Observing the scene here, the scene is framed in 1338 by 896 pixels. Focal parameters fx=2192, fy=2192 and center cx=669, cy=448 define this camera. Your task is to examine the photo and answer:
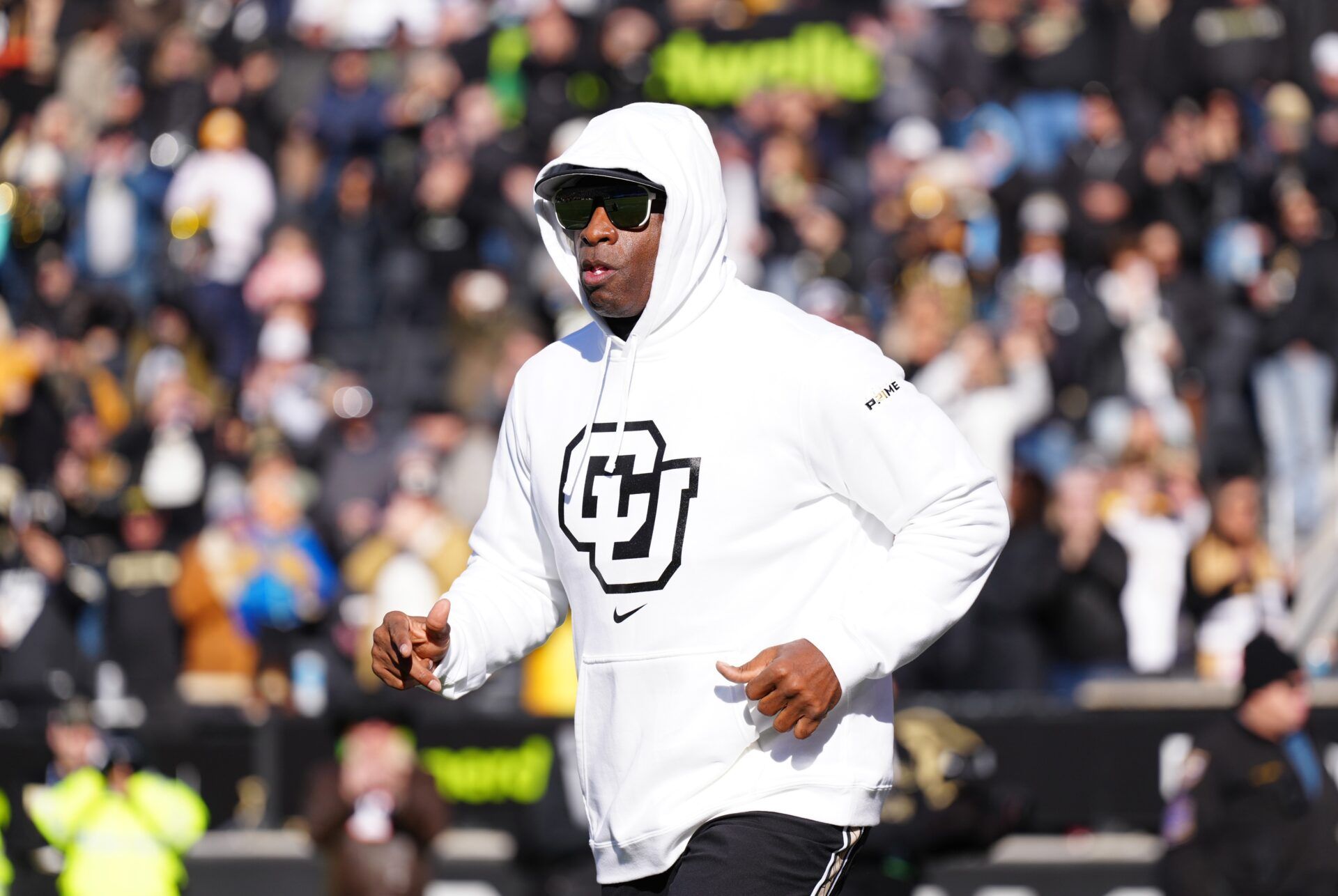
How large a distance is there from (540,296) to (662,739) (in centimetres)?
981

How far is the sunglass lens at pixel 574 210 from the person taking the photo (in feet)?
15.3

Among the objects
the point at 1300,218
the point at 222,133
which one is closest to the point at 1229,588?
the point at 1300,218

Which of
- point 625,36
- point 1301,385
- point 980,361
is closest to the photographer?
point 980,361

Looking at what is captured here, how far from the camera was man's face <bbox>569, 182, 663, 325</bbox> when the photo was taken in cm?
461

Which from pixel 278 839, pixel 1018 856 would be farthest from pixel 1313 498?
pixel 278 839

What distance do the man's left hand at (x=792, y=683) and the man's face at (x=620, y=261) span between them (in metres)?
0.87

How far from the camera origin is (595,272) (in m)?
4.63

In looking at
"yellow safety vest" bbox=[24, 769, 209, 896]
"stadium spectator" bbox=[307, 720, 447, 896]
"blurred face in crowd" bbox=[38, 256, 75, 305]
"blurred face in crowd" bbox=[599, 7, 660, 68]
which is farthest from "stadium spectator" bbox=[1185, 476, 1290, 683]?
"blurred face in crowd" bbox=[38, 256, 75, 305]

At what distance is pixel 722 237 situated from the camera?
473cm

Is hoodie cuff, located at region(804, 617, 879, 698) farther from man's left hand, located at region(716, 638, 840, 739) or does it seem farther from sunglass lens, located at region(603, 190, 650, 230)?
sunglass lens, located at region(603, 190, 650, 230)

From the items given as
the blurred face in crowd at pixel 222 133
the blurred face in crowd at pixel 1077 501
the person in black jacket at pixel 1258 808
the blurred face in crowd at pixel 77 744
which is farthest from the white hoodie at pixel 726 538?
the blurred face in crowd at pixel 222 133

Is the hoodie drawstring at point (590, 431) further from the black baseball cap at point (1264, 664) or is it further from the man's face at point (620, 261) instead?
the black baseball cap at point (1264, 664)

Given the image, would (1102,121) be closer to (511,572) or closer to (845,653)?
(511,572)

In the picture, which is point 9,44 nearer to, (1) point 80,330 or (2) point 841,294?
(1) point 80,330
